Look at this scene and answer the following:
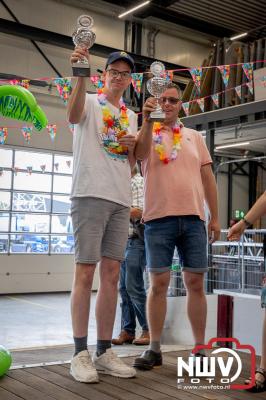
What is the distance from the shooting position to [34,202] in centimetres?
974

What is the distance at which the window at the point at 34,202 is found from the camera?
9359mm

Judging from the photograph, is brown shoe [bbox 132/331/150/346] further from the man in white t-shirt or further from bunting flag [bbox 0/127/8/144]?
bunting flag [bbox 0/127/8/144]

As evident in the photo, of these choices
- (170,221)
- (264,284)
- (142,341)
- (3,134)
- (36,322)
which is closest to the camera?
(264,284)

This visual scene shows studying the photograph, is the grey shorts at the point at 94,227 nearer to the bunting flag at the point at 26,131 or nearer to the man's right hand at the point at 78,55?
the man's right hand at the point at 78,55

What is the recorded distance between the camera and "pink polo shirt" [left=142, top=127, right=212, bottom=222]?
269 cm

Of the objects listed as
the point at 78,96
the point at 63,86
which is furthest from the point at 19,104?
the point at 63,86

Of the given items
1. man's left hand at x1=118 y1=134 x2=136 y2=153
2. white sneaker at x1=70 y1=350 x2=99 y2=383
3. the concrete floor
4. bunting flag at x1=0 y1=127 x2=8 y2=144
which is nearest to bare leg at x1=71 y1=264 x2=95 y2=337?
white sneaker at x1=70 y1=350 x2=99 y2=383

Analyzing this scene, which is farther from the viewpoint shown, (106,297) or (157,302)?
(157,302)

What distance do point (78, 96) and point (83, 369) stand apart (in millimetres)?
1293

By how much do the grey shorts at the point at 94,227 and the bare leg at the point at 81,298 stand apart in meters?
0.05

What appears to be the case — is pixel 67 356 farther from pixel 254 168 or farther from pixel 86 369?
pixel 254 168

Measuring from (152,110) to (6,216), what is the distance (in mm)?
7361

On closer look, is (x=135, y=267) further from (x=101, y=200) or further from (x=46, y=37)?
(x=46, y=37)

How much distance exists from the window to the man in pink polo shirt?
6.97 meters
